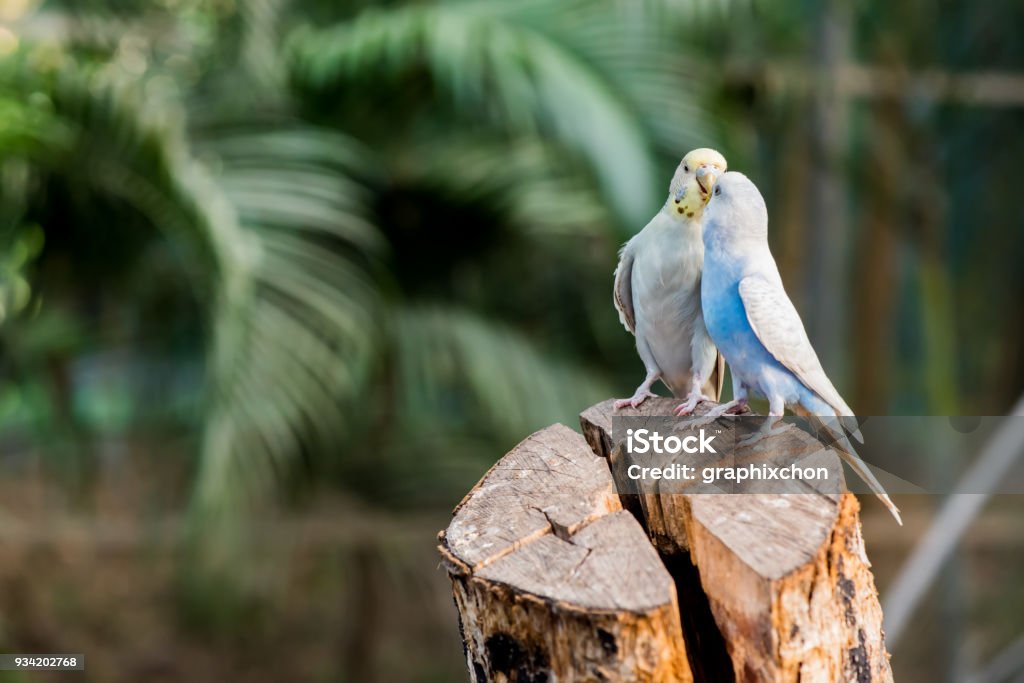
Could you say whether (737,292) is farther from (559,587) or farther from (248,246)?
(248,246)

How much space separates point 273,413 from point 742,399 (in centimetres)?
154

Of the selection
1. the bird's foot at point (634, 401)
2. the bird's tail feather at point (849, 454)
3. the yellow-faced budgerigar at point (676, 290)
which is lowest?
the bird's tail feather at point (849, 454)

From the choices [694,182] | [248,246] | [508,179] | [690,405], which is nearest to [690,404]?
[690,405]

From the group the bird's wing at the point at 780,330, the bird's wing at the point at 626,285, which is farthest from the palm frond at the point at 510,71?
the bird's wing at the point at 780,330

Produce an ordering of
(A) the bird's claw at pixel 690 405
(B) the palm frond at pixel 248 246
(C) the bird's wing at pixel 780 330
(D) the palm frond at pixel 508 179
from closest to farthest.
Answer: (C) the bird's wing at pixel 780 330 < (A) the bird's claw at pixel 690 405 < (B) the palm frond at pixel 248 246 < (D) the palm frond at pixel 508 179

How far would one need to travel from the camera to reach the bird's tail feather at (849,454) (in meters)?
1.03

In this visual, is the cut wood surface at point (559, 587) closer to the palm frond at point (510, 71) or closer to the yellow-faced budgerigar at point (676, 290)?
the yellow-faced budgerigar at point (676, 290)

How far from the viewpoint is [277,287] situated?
2.51 metres

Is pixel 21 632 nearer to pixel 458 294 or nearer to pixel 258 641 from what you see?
pixel 258 641

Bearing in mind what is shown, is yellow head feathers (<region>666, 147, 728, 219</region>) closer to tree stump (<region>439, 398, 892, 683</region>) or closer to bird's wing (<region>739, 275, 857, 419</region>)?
bird's wing (<region>739, 275, 857, 419</region>)

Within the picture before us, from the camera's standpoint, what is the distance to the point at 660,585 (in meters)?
0.96

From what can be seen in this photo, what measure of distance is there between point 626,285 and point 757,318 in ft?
0.96

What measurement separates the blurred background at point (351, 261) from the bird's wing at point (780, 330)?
1405 mm

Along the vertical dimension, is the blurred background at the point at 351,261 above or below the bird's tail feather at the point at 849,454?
above
